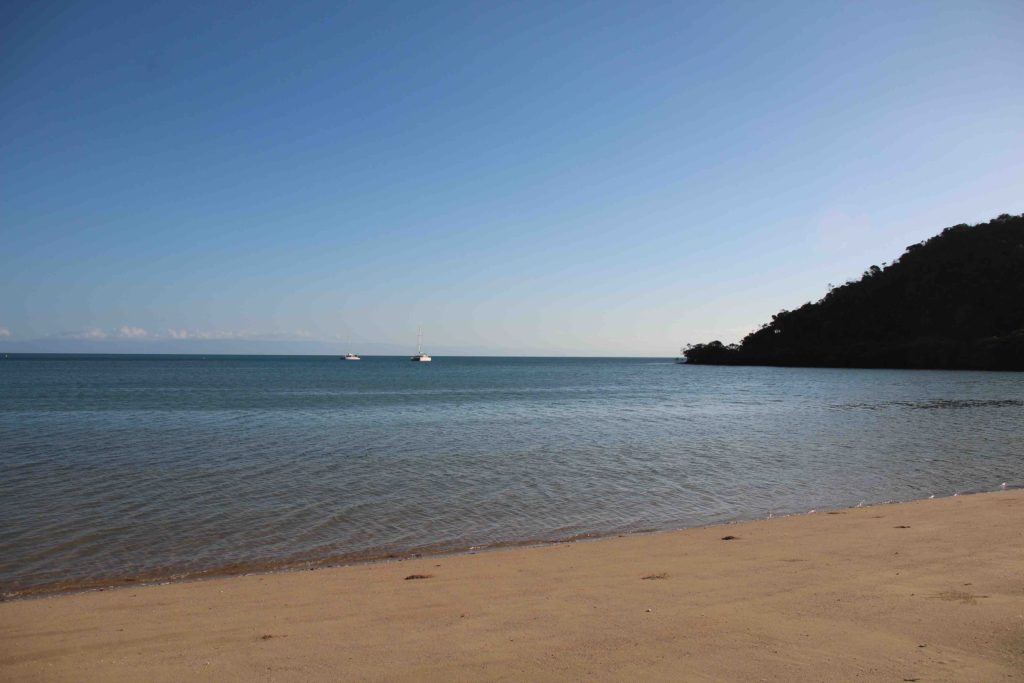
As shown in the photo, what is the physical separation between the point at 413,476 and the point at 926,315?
449 feet

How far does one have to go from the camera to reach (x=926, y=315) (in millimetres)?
125625

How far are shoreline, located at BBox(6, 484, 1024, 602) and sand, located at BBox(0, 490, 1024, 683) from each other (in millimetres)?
533

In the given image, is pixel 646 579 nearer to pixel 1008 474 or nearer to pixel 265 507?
pixel 265 507

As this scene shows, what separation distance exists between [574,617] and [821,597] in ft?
9.49

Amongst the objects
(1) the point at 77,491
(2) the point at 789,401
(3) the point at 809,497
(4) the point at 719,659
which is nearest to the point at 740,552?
(4) the point at 719,659

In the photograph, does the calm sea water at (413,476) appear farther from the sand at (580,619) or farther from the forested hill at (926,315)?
the forested hill at (926,315)

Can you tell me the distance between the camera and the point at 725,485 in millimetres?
16953

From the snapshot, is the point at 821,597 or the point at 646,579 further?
the point at 646,579

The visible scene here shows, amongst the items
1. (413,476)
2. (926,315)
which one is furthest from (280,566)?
(926,315)

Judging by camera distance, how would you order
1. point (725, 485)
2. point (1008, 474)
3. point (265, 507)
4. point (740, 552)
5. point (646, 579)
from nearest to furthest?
point (646, 579) → point (740, 552) → point (265, 507) → point (725, 485) → point (1008, 474)

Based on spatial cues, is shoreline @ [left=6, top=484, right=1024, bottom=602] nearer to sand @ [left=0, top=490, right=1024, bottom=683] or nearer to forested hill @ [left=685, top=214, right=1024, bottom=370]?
sand @ [left=0, top=490, right=1024, bottom=683]

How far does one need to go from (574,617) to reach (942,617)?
12.1 feet

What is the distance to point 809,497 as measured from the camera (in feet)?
51.2

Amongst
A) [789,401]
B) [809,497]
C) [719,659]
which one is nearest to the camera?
[719,659]
